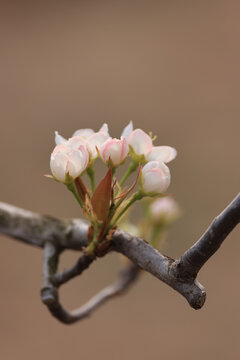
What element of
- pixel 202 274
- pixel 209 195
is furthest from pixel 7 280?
pixel 209 195

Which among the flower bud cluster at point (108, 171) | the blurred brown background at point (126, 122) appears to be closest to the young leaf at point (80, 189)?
the flower bud cluster at point (108, 171)

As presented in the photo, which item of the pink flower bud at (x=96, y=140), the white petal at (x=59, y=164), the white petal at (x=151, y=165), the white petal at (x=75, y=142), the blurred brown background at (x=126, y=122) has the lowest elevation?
the blurred brown background at (x=126, y=122)

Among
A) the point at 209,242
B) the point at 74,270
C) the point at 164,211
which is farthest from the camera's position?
the point at 164,211

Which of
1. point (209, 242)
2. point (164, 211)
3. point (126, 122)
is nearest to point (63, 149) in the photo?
point (209, 242)

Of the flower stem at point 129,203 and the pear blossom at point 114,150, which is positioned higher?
the pear blossom at point 114,150

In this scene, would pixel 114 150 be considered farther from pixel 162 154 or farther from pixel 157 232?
pixel 157 232

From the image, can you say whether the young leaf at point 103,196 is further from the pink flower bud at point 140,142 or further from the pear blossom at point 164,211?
the pear blossom at point 164,211

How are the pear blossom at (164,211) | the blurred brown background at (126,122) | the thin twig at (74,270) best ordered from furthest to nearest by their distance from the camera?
the blurred brown background at (126,122) → the pear blossom at (164,211) → the thin twig at (74,270)
